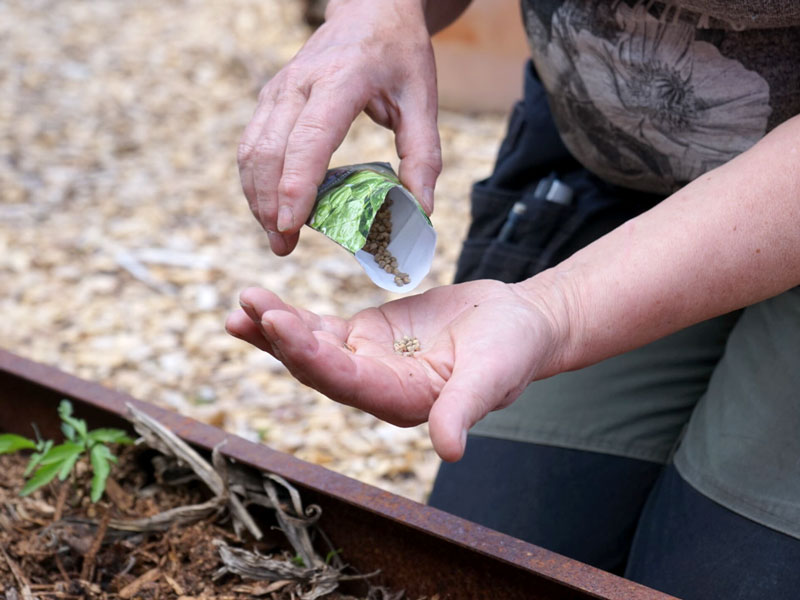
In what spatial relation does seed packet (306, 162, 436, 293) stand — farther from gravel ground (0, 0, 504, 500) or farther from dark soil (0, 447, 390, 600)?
gravel ground (0, 0, 504, 500)

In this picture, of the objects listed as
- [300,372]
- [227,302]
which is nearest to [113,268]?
[227,302]

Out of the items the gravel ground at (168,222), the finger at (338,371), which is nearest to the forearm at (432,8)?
the finger at (338,371)

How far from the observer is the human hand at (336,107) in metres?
1.06

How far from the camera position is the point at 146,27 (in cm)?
440

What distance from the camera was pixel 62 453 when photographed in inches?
44.9

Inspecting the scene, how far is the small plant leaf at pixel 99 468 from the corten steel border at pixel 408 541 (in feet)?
0.23

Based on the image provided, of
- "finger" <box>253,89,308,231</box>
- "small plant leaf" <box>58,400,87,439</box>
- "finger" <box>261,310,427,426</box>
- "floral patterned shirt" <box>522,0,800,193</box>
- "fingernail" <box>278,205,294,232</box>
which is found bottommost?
"small plant leaf" <box>58,400,87,439</box>

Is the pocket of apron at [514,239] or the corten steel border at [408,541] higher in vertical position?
the pocket of apron at [514,239]

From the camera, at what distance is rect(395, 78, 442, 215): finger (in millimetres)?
1148

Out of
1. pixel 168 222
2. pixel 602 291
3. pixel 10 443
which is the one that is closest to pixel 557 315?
pixel 602 291

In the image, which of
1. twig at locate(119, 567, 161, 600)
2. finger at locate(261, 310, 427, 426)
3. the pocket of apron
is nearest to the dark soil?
twig at locate(119, 567, 161, 600)

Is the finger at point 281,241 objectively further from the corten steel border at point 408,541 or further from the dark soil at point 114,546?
the dark soil at point 114,546

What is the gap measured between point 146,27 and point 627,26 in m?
3.70

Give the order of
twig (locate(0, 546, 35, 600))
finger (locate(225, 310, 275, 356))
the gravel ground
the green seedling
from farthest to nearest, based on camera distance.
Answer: the gravel ground → the green seedling → twig (locate(0, 546, 35, 600)) → finger (locate(225, 310, 275, 356))
